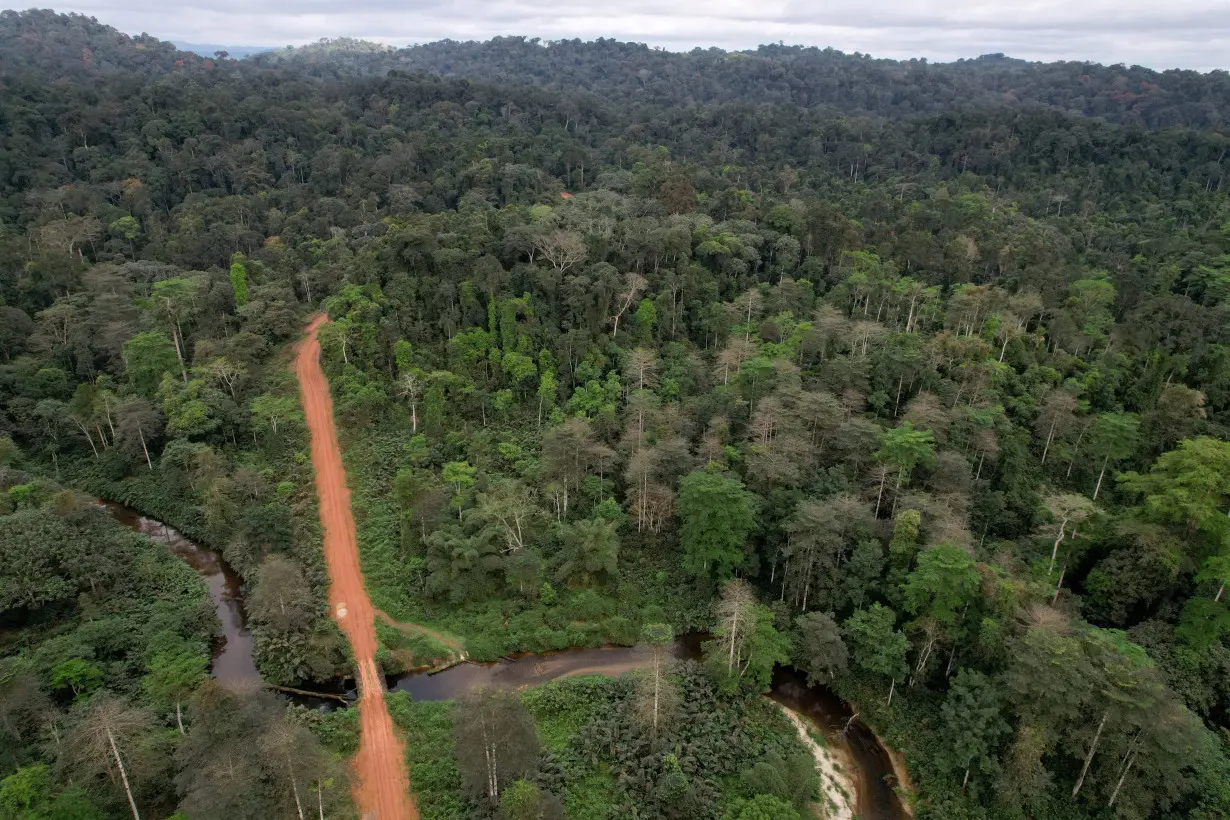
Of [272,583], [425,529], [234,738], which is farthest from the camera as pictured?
[425,529]

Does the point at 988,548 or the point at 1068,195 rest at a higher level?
the point at 1068,195

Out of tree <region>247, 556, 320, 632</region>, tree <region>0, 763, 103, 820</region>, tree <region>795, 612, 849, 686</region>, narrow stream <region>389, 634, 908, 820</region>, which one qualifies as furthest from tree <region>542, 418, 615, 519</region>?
tree <region>0, 763, 103, 820</region>

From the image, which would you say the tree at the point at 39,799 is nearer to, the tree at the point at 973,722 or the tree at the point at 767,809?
the tree at the point at 767,809

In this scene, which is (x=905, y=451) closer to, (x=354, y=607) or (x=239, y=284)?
(x=354, y=607)

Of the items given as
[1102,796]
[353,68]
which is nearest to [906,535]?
[1102,796]

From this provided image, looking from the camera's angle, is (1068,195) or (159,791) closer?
(159,791)

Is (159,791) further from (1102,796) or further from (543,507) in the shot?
(1102,796)

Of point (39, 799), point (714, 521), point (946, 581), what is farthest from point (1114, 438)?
point (39, 799)
